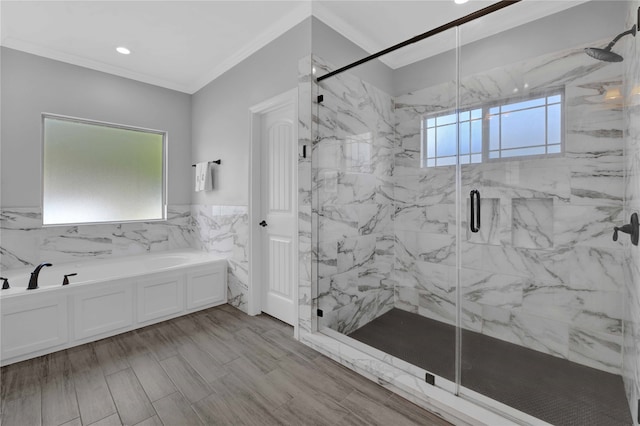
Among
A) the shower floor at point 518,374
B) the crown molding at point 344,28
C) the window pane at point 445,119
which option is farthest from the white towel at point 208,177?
the window pane at point 445,119

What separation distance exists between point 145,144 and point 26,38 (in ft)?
4.42

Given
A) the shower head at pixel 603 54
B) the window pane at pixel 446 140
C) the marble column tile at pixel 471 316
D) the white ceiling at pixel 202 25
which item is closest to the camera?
the shower head at pixel 603 54

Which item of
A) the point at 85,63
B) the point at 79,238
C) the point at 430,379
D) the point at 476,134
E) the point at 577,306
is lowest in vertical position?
the point at 430,379

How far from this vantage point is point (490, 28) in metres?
2.46

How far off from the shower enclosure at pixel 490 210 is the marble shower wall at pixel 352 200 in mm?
17

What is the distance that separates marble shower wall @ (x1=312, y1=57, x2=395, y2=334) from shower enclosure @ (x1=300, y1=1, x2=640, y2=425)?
0.02 m

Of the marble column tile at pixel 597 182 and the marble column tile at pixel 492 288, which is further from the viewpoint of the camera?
the marble column tile at pixel 492 288

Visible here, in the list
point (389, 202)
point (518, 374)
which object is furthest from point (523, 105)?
point (518, 374)

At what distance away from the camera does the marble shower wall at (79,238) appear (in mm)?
2779

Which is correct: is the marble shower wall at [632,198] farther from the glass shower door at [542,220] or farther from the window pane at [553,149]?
the window pane at [553,149]

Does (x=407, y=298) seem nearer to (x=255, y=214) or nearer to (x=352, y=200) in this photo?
(x=352, y=200)

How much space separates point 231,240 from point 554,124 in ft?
10.3

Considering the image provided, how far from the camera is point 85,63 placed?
3121 millimetres

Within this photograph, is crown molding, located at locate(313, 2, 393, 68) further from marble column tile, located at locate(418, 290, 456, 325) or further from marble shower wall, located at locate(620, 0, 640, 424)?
marble column tile, located at locate(418, 290, 456, 325)
